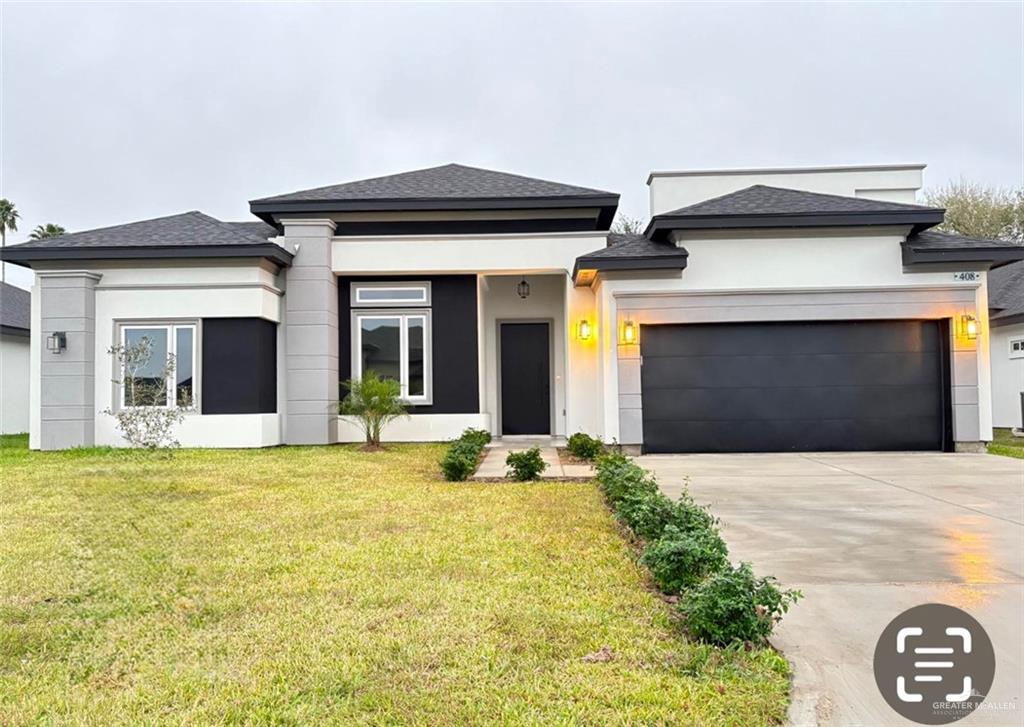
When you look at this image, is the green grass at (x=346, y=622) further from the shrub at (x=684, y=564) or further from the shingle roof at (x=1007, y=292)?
the shingle roof at (x=1007, y=292)

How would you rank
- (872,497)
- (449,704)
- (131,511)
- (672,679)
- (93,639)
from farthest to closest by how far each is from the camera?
(872,497), (131,511), (93,639), (672,679), (449,704)

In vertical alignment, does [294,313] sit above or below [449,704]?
above

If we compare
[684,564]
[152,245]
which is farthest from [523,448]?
[684,564]

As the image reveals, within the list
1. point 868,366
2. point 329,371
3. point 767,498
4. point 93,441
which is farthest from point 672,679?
point 93,441

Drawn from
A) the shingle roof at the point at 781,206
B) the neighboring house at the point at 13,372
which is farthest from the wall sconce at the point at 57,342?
the shingle roof at the point at 781,206

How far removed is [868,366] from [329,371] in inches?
374

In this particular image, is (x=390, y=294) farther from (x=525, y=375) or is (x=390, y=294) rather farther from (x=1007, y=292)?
(x=1007, y=292)

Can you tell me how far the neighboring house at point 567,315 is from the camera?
11.2m

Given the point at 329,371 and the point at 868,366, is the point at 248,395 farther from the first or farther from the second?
the point at 868,366

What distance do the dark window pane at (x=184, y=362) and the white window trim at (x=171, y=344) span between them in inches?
1.3

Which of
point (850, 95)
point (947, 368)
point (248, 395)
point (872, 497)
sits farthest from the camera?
point (850, 95)

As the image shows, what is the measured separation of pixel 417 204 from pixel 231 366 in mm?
4476

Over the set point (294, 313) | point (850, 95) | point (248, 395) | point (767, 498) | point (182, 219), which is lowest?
point (767, 498)

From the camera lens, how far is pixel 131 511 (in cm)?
631
